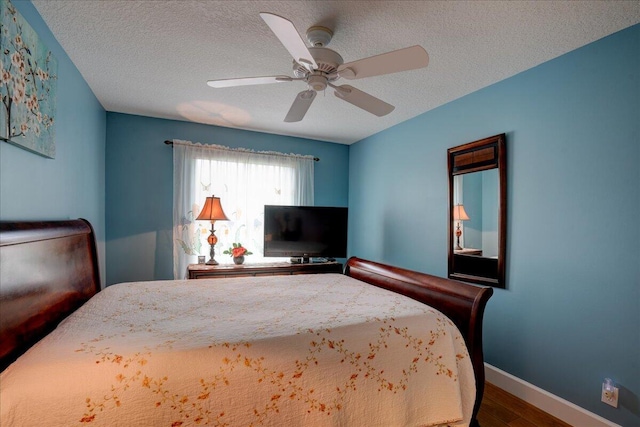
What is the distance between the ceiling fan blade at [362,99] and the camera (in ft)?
6.57

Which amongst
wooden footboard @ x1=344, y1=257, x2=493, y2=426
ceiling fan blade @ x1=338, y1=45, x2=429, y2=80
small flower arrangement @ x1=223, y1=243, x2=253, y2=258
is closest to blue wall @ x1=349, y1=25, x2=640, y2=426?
wooden footboard @ x1=344, y1=257, x2=493, y2=426

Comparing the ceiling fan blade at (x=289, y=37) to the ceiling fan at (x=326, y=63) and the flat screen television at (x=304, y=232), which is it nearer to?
the ceiling fan at (x=326, y=63)

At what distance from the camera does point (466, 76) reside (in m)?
2.52

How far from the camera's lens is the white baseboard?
1.97 meters

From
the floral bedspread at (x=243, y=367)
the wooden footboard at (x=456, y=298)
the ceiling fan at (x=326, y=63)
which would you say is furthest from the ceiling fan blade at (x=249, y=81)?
the wooden footboard at (x=456, y=298)

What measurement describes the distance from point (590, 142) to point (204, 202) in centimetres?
357

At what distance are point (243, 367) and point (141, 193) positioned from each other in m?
3.03

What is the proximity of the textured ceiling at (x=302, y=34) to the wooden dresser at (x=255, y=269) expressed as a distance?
5.59ft

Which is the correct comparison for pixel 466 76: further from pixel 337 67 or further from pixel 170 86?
pixel 170 86

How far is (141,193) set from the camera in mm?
3561

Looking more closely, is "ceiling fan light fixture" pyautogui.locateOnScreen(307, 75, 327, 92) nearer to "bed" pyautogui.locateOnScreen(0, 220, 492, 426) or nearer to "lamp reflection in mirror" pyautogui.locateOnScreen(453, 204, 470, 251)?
"bed" pyautogui.locateOnScreen(0, 220, 492, 426)

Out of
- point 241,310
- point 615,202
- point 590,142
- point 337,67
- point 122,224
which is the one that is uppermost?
point 337,67

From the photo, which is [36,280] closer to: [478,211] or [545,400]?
[478,211]

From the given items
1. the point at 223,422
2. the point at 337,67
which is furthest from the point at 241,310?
the point at 337,67
